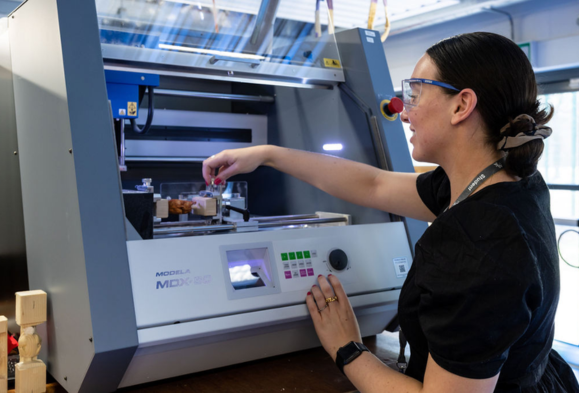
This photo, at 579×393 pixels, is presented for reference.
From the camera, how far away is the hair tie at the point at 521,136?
75cm

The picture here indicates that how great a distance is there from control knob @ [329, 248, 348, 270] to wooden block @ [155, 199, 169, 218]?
351 millimetres

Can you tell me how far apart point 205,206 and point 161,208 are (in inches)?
4.5

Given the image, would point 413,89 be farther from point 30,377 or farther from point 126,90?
point 30,377

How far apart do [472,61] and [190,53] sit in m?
0.61

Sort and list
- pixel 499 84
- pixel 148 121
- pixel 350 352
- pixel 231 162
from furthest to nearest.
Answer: pixel 148 121 → pixel 231 162 → pixel 350 352 → pixel 499 84

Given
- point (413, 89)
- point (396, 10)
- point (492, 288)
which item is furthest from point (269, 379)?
point (396, 10)

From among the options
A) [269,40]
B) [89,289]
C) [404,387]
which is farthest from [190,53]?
[404,387]

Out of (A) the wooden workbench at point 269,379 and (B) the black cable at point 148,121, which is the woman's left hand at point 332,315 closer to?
(A) the wooden workbench at point 269,379

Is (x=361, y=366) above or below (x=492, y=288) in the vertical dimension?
below

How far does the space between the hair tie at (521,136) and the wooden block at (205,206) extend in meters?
0.59

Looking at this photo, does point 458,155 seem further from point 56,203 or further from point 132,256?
point 56,203

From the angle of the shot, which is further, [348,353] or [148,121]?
[148,121]

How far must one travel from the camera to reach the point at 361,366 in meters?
0.86

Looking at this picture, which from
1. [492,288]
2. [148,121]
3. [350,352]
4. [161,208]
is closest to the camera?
[492,288]
